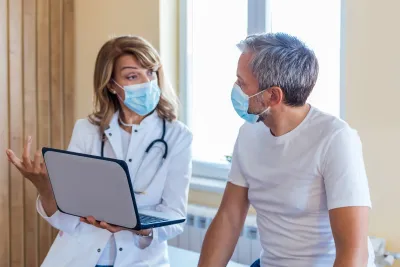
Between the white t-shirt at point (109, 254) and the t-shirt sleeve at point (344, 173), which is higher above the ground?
the t-shirt sleeve at point (344, 173)

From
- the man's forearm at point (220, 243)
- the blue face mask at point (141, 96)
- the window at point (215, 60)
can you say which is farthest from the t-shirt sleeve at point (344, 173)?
the window at point (215, 60)

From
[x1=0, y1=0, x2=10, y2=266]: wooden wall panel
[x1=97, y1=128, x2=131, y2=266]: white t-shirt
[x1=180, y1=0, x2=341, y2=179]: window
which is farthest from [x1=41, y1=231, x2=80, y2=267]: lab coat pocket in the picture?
[x1=0, y1=0, x2=10, y2=266]: wooden wall panel

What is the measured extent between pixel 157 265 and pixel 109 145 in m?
0.47

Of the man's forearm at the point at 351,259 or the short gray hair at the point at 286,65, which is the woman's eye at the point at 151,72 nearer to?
the short gray hair at the point at 286,65

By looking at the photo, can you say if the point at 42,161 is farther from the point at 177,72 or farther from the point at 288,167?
the point at 177,72

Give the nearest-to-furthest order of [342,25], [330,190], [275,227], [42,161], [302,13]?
[330,190] < [275,227] < [42,161] < [342,25] < [302,13]

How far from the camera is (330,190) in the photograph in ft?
4.48

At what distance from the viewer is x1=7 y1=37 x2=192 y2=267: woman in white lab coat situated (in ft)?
6.07

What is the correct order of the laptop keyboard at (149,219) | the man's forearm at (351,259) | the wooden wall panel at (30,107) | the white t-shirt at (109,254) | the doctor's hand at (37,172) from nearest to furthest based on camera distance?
the man's forearm at (351,259), the laptop keyboard at (149,219), the doctor's hand at (37,172), the white t-shirt at (109,254), the wooden wall panel at (30,107)

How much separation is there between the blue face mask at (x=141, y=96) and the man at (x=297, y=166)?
488mm

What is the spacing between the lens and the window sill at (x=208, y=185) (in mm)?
2617

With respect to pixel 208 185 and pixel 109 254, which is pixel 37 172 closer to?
pixel 109 254

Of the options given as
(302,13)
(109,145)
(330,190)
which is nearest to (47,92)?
(109,145)

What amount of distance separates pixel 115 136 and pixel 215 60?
3.54 feet
